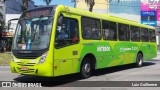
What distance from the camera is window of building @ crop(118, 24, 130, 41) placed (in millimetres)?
16641

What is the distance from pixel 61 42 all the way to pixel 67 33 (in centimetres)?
54

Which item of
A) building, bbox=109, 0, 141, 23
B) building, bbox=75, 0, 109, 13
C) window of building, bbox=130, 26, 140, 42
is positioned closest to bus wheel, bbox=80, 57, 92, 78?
window of building, bbox=130, 26, 140, 42

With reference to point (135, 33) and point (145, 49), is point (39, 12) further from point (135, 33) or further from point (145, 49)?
point (145, 49)

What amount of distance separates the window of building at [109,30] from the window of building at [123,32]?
645 millimetres

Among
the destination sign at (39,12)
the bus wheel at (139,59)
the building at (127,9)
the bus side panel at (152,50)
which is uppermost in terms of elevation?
the building at (127,9)

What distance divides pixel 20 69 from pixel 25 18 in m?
1.99

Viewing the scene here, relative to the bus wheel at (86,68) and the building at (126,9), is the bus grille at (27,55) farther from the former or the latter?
the building at (126,9)

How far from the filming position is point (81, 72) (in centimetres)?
1327

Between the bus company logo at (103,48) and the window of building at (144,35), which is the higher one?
the window of building at (144,35)

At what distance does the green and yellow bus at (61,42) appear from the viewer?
37.3ft

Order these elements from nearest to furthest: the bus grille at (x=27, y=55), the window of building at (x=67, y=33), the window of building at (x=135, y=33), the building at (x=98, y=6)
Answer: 1. the bus grille at (x=27, y=55)
2. the window of building at (x=67, y=33)
3. the window of building at (x=135, y=33)
4. the building at (x=98, y=6)

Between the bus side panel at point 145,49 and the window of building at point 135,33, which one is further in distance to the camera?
the bus side panel at point 145,49

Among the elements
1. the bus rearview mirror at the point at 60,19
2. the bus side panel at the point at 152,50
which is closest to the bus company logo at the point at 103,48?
the bus rearview mirror at the point at 60,19

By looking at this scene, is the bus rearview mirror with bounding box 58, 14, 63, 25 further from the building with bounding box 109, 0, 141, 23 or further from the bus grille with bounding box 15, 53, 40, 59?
the building with bounding box 109, 0, 141, 23
